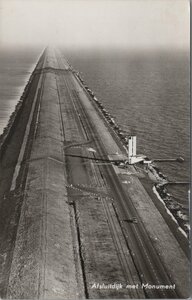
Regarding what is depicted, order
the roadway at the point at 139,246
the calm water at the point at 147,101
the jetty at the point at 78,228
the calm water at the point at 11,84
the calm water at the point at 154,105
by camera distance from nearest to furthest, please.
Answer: the jetty at the point at 78,228
the roadway at the point at 139,246
the calm water at the point at 154,105
the calm water at the point at 147,101
the calm water at the point at 11,84

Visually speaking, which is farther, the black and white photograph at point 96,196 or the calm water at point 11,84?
the calm water at point 11,84

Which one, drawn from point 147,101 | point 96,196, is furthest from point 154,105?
point 96,196

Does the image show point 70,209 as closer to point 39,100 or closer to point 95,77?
point 39,100

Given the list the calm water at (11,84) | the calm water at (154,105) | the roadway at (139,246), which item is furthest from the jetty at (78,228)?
the calm water at (11,84)

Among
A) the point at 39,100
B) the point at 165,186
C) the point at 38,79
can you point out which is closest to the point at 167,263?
the point at 165,186

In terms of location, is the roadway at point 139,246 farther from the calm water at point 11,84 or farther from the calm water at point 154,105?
the calm water at point 11,84

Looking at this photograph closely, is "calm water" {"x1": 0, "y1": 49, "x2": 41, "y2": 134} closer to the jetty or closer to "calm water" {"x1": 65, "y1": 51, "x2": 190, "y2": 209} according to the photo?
the jetty

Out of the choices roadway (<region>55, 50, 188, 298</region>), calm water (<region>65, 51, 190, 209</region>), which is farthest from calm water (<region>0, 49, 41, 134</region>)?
roadway (<region>55, 50, 188, 298</region>)
